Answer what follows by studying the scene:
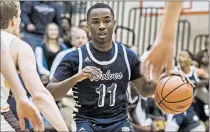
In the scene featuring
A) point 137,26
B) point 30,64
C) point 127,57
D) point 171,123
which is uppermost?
point 30,64

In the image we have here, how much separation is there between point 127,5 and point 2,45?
10216 mm

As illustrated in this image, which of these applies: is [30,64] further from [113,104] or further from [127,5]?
[127,5]

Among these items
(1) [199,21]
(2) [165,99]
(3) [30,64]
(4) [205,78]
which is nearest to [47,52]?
(4) [205,78]

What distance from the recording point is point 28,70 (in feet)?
9.91

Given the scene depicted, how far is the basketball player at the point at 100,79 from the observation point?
4.76 m

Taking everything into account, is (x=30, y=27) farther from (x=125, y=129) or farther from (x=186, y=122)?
(x=125, y=129)

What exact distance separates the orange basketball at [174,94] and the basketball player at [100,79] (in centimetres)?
41

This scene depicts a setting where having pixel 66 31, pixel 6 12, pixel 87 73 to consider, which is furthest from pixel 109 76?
pixel 66 31

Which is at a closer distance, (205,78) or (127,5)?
(205,78)

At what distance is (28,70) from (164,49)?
963 mm

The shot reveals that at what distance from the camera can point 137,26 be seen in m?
12.6

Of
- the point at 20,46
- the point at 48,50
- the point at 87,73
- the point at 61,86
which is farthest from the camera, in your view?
the point at 48,50

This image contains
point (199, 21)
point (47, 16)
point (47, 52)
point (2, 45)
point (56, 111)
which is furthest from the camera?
point (199, 21)

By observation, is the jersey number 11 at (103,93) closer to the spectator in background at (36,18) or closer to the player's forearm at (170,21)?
the player's forearm at (170,21)
